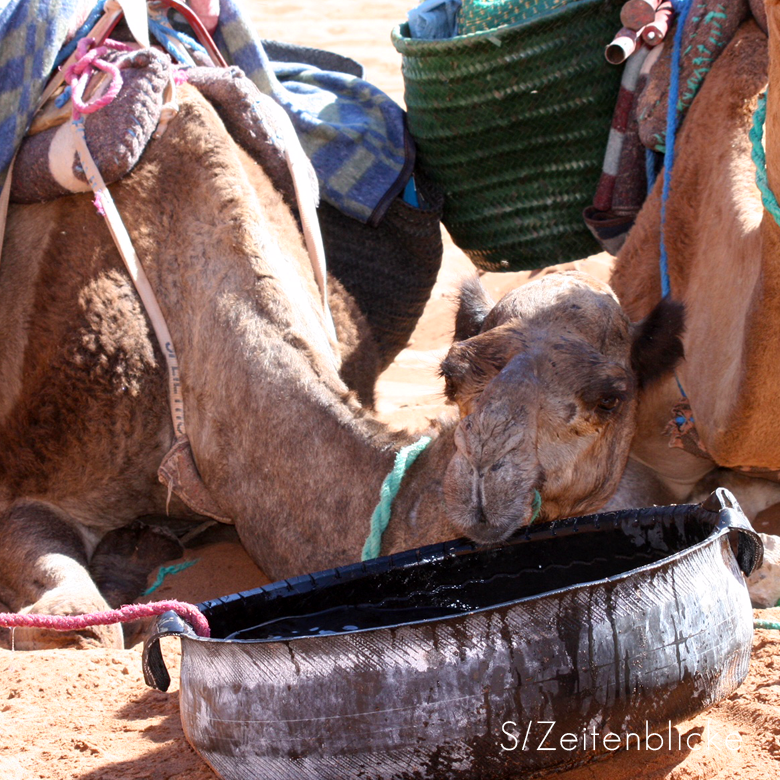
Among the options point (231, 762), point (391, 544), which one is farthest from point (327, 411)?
point (231, 762)

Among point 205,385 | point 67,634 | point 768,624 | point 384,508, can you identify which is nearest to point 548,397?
point 384,508

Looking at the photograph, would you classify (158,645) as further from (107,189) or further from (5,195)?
(5,195)

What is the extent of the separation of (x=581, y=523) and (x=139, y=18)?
2509 millimetres

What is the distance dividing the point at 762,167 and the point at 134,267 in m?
1.95

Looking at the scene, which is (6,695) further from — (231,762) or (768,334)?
(768,334)

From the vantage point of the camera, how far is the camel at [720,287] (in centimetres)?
279

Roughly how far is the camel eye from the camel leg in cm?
151

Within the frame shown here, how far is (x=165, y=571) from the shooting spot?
362 cm

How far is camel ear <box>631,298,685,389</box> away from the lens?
2.72 meters

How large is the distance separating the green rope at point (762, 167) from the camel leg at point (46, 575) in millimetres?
2024

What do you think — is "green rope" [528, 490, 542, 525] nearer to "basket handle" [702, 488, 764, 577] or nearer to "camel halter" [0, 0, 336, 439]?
"basket handle" [702, 488, 764, 577]

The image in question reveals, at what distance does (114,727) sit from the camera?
2254mm

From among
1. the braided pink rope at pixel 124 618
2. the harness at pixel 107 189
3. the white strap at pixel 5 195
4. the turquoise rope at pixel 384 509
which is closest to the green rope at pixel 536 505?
the turquoise rope at pixel 384 509

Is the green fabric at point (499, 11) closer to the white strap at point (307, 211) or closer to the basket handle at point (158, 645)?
the white strap at point (307, 211)
